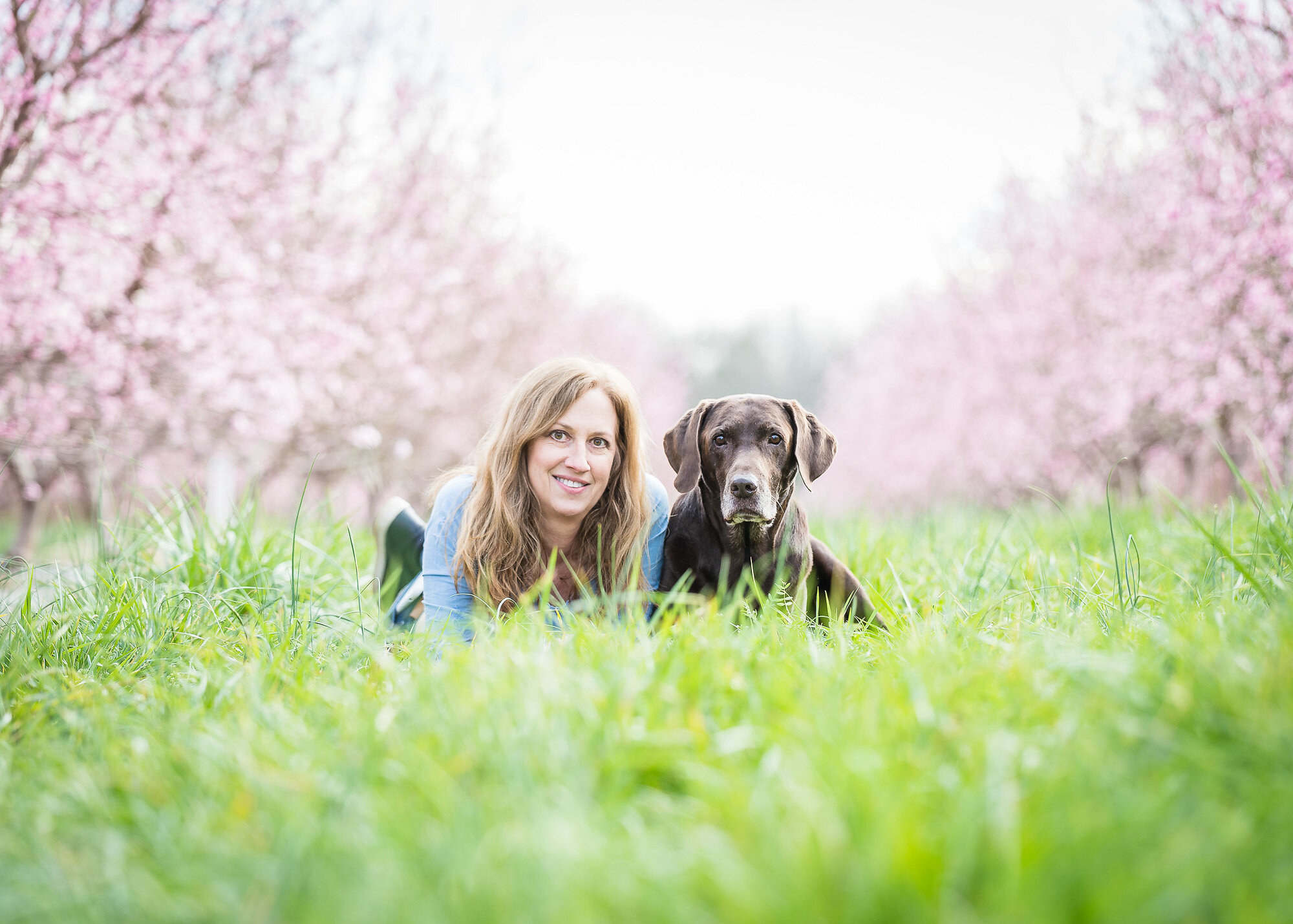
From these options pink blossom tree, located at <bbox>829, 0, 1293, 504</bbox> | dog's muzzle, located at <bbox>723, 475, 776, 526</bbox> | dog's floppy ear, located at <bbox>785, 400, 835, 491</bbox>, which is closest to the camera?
dog's muzzle, located at <bbox>723, 475, 776, 526</bbox>

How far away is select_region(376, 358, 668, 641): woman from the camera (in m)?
2.98

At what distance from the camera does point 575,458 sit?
2998 mm

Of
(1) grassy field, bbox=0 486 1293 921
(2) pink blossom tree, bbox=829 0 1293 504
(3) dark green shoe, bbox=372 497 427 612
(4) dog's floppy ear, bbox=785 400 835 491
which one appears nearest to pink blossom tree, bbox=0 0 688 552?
(3) dark green shoe, bbox=372 497 427 612

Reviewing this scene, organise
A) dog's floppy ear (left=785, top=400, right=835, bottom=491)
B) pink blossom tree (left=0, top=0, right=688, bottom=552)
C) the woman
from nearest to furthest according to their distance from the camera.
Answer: the woman
dog's floppy ear (left=785, top=400, right=835, bottom=491)
pink blossom tree (left=0, top=0, right=688, bottom=552)

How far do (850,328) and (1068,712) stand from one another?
48691 mm

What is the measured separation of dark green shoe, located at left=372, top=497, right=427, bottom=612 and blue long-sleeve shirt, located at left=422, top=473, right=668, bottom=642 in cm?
50

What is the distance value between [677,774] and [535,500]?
184 centimetres

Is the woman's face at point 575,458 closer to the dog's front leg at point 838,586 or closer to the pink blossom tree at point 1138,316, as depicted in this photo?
the dog's front leg at point 838,586

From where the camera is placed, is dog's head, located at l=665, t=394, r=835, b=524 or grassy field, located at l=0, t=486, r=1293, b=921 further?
dog's head, located at l=665, t=394, r=835, b=524

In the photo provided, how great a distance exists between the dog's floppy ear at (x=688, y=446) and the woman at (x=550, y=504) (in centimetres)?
14

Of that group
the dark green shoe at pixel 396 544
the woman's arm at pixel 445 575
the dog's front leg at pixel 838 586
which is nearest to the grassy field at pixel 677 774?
the woman's arm at pixel 445 575

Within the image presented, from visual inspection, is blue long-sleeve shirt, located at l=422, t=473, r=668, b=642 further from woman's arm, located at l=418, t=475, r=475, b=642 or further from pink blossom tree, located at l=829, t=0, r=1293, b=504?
pink blossom tree, located at l=829, t=0, r=1293, b=504

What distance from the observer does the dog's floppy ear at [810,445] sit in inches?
124

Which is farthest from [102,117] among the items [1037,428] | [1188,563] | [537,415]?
[1037,428]
